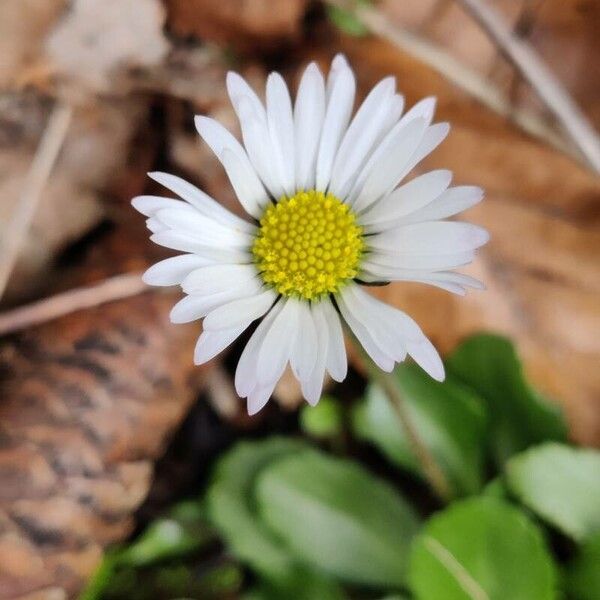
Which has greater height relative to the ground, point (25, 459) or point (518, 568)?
point (25, 459)

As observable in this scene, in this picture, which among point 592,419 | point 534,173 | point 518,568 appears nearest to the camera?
point 518,568

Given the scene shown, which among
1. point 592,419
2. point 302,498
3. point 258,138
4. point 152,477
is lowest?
point 592,419

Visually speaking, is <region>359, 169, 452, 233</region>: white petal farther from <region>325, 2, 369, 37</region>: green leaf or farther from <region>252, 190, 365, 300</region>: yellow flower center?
<region>325, 2, 369, 37</region>: green leaf

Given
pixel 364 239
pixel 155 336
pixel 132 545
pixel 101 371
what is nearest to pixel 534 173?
pixel 364 239

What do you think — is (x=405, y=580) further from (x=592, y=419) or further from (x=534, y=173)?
(x=534, y=173)

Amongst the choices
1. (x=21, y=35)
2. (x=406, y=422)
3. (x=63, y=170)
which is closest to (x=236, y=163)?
(x=406, y=422)

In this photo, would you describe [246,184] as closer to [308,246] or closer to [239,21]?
[308,246]
